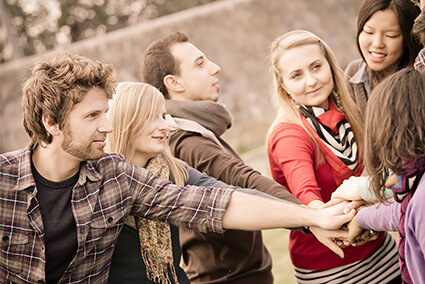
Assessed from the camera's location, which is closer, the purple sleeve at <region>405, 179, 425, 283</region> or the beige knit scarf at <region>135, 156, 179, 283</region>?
the purple sleeve at <region>405, 179, 425, 283</region>

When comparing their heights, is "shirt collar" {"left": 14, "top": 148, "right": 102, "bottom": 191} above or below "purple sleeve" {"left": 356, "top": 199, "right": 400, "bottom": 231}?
below

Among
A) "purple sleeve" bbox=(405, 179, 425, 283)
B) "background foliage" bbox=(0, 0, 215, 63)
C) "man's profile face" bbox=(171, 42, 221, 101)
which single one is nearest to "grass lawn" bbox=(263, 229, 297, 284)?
"man's profile face" bbox=(171, 42, 221, 101)

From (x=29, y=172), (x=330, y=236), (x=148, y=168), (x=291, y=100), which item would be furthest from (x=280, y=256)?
(x=29, y=172)

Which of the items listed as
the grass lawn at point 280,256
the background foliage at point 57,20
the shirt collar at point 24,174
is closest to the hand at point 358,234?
the shirt collar at point 24,174

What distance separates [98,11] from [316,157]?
18.2 metres

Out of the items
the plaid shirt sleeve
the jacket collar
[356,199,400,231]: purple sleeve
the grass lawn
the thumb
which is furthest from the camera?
the grass lawn

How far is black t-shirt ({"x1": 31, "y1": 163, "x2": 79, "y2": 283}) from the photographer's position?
2.27m

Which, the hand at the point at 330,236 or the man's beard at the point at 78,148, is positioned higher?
the man's beard at the point at 78,148

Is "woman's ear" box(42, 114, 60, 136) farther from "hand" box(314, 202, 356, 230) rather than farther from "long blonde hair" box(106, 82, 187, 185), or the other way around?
"hand" box(314, 202, 356, 230)

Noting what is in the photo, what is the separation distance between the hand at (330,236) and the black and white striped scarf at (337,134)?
1.15 feet

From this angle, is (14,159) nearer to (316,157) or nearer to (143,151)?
(143,151)

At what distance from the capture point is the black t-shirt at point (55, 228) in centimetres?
227

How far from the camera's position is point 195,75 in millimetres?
3359

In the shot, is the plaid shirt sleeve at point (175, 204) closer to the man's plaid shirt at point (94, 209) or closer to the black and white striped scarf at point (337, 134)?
the man's plaid shirt at point (94, 209)
